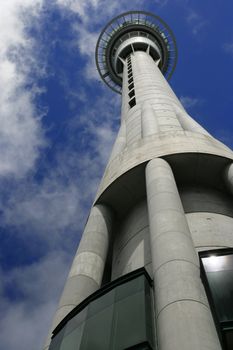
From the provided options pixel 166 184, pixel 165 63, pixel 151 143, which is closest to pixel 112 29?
pixel 165 63

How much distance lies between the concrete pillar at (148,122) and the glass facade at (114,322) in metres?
14.7

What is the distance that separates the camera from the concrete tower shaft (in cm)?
1023

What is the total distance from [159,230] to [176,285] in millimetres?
3172

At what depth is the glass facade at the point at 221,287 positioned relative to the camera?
10234 millimetres

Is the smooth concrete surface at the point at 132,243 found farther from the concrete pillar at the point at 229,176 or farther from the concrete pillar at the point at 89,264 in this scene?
the concrete pillar at the point at 229,176

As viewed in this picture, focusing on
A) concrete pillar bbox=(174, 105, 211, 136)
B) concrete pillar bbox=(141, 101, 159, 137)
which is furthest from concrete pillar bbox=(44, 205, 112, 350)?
concrete pillar bbox=(174, 105, 211, 136)


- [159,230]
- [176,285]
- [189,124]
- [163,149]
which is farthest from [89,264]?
[189,124]

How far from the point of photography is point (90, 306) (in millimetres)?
13031

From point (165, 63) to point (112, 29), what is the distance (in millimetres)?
12758

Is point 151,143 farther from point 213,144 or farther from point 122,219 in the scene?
point 122,219

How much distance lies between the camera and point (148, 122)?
27875mm

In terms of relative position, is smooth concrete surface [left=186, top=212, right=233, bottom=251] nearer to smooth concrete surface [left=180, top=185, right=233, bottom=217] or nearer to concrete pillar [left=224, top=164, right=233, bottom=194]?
smooth concrete surface [left=180, top=185, right=233, bottom=217]

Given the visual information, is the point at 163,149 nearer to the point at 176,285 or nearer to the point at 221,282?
the point at 221,282

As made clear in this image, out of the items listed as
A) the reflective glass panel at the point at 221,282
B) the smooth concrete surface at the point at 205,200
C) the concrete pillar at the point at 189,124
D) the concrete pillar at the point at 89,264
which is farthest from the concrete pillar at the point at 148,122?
the reflective glass panel at the point at 221,282
